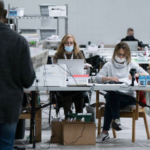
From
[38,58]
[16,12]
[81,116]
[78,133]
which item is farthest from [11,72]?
[16,12]

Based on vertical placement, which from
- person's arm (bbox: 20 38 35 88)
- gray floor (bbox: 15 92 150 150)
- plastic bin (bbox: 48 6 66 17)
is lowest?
gray floor (bbox: 15 92 150 150)

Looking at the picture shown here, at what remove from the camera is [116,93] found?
3.82 metres

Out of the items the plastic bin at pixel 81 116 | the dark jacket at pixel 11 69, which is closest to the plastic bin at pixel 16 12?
the plastic bin at pixel 81 116

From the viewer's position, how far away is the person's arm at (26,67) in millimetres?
1921

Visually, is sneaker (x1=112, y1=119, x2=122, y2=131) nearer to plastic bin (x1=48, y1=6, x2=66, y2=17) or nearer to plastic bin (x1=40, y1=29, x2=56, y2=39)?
plastic bin (x1=48, y1=6, x2=66, y2=17)

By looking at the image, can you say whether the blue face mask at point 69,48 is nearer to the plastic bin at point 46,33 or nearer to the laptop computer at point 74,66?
the laptop computer at point 74,66

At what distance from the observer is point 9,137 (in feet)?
6.59

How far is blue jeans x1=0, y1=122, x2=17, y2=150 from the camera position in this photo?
6.48ft

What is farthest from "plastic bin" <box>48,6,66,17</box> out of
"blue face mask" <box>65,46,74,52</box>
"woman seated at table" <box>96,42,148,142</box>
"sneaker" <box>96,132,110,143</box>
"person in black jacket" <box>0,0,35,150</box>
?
"person in black jacket" <box>0,0,35,150</box>

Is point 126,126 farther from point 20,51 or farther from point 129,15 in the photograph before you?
point 129,15

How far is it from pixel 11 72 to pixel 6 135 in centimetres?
35

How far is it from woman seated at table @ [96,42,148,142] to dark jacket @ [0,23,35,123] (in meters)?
1.89

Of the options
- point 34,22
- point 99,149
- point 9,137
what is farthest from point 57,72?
point 34,22

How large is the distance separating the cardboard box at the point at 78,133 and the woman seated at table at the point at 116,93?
0.20 meters
